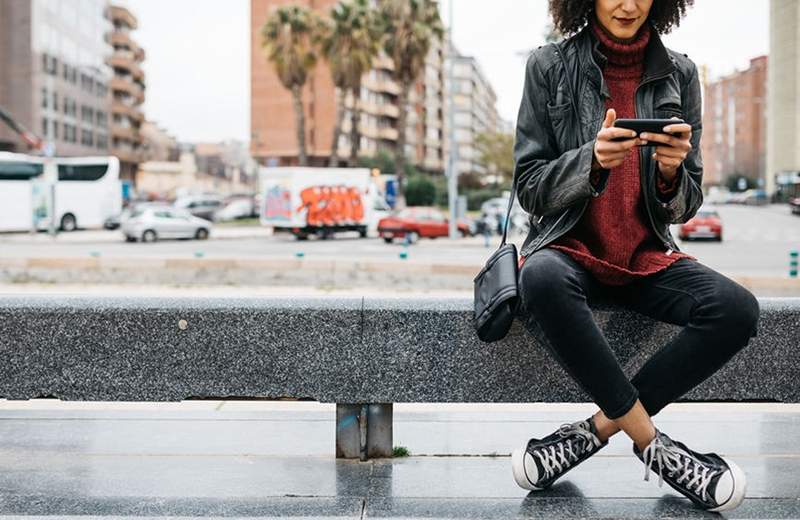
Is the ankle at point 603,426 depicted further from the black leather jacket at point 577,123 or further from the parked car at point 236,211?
the parked car at point 236,211

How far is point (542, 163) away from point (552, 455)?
0.91 meters

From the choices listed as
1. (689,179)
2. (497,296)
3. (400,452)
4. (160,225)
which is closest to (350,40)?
(160,225)

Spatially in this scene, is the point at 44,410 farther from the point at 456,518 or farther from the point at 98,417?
the point at 456,518

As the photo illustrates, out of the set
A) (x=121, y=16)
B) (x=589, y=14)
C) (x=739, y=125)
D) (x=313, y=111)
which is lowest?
(x=589, y=14)

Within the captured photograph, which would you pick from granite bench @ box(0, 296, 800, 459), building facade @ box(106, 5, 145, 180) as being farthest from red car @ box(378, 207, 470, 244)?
building facade @ box(106, 5, 145, 180)

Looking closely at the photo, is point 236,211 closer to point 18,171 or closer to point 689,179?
point 18,171

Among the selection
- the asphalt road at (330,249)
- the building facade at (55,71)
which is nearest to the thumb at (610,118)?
the asphalt road at (330,249)

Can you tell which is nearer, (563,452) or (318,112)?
(563,452)

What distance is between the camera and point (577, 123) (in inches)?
124

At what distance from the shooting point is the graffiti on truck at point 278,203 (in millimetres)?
37156

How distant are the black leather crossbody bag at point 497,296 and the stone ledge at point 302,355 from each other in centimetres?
23

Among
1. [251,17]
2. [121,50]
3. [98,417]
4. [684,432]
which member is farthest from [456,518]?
[121,50]

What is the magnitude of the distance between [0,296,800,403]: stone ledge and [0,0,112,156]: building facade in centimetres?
6134

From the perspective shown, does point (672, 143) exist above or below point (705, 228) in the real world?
above
